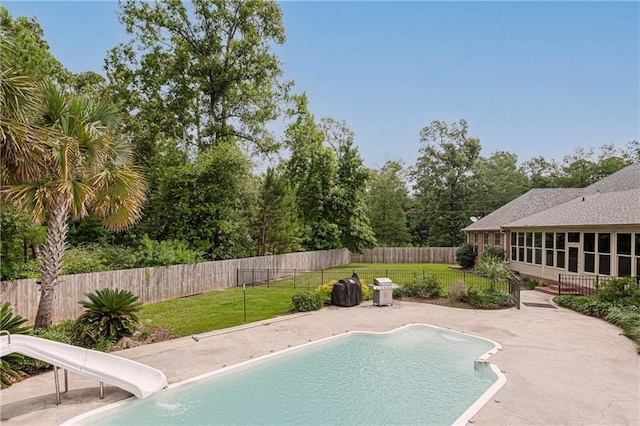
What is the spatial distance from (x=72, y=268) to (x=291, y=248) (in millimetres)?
14145

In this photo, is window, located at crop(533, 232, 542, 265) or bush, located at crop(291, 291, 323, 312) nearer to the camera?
bush, located at crop(291, 291, 323, 312)

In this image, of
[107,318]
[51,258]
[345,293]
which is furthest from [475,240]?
[51,258]

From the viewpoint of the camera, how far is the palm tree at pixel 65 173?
7.62 m

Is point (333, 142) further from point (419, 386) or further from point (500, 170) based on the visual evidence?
point (419, 386)

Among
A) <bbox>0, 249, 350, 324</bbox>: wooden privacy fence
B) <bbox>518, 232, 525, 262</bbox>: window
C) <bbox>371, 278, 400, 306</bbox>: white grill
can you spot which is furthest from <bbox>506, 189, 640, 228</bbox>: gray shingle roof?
<bbox>0, 249, 350, 324</bbox>: wooden privacy fence

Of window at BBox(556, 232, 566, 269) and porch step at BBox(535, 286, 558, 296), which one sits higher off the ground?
window at BBox(556, 232, 566, 269)

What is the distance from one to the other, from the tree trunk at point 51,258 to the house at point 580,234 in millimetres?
18100

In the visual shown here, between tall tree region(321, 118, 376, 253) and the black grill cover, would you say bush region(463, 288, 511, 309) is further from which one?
tall tree region(321, 118, 376, 253)

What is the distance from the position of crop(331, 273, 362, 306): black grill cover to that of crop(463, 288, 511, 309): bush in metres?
4.43

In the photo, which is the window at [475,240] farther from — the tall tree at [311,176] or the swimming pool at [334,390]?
the swimming pool at [334,390]

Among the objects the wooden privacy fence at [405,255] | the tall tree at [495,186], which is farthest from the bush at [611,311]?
the tall tree at [495,186]

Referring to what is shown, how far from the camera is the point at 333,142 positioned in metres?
39.8

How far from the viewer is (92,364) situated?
6164 millimetres

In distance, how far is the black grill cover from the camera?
13.8m
